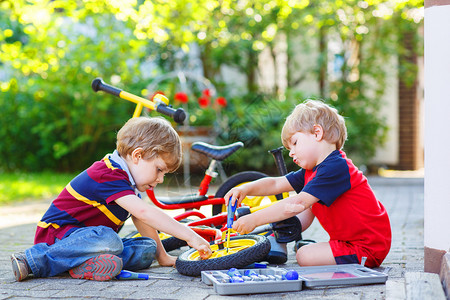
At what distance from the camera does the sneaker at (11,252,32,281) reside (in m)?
2.91

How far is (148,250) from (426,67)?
65.8 inches

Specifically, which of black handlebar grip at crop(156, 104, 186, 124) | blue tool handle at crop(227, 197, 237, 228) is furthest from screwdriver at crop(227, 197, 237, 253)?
black handlebar grip at crop(156, 104, 186, 124)

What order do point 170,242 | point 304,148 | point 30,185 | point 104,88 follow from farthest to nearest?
point 30,185, point 104,88, point 170,242, point 304,148

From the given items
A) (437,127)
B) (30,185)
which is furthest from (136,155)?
(30,185)

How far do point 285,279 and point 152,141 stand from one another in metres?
0.99

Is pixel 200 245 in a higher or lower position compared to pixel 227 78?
lower

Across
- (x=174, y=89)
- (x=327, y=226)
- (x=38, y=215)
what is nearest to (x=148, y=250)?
(x=327, y=226)

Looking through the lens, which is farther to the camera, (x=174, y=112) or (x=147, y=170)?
(x=174, y=112)

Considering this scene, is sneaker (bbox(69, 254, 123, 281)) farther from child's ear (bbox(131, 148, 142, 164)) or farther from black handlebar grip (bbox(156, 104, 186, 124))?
black handlebar grip (bbox(156, 104, 186, 124))

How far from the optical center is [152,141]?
10.2 ft

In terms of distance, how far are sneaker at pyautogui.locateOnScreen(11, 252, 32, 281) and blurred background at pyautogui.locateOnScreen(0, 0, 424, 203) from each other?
6727 mm

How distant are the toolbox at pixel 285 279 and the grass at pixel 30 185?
5374 mm

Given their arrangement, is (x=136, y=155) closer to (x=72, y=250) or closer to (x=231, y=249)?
(x=72, y=250)

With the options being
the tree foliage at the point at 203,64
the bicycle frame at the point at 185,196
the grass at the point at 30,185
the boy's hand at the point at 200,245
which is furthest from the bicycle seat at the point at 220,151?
the tree foliage at the point at 203,64
